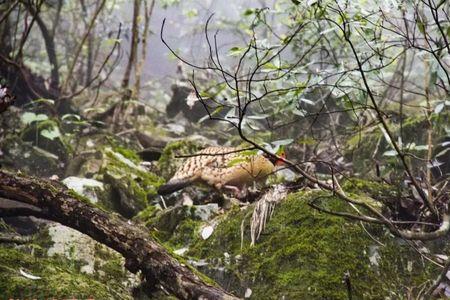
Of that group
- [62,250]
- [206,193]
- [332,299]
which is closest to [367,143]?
[206,193]

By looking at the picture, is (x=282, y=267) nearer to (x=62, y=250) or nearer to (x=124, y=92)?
(x=62, y=250)

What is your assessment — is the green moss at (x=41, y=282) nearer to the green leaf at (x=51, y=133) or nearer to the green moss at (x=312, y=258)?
the green moss at (x=312, y=258)

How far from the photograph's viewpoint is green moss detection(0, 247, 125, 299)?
2.12 metres

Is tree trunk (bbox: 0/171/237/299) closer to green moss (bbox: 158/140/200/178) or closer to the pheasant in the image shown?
the pheasant

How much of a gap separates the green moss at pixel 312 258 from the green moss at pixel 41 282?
3.02 ft

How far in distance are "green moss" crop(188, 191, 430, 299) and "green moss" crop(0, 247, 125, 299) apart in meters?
0.92

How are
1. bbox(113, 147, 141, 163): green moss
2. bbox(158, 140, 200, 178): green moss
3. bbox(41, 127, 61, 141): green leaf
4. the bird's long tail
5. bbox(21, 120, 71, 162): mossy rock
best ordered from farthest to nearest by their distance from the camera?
bbox(21, 120, 71, 162): mossy rock, bbox(113, 147, 141, 163): green moss, bbox(41, 127, 61, 141): green leaf, bbox(158, 140, 200, 178): green moss, the bird's long tail

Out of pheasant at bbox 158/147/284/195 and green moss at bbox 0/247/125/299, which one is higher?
pheasant at bbox 158/147/284/195

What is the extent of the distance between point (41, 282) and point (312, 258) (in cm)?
159

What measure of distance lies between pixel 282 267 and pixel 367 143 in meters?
3.85

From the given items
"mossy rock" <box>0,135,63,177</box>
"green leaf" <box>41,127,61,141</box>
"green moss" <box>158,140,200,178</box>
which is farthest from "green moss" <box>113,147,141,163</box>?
"mossy rock" <box>0,135,63,177</box>

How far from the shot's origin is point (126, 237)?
8.43 ft

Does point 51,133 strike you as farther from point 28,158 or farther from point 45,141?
point 45,141

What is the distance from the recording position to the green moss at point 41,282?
6.95 ft
